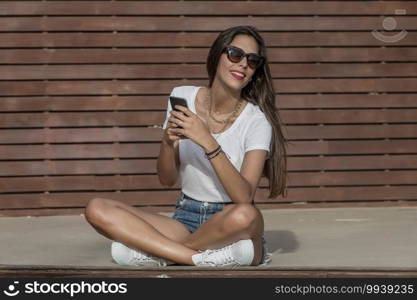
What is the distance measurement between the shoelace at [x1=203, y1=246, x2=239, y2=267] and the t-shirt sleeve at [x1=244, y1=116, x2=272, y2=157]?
1.76 feet

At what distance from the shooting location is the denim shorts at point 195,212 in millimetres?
5355

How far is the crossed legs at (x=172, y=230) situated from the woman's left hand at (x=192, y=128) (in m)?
0.38

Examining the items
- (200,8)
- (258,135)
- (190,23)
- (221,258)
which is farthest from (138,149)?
(221,258)

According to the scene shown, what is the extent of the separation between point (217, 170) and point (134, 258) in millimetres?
Answer: 690

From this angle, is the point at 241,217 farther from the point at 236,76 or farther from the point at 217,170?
the point at 236,76

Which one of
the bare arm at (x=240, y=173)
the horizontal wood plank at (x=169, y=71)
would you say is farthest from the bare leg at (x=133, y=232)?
the horizontal wood plank at (x=169, y=71)

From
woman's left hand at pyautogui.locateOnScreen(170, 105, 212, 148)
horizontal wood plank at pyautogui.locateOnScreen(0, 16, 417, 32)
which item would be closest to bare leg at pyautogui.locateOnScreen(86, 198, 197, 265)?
woman's left hand at pyautogui.locateOnScreen(170, 105, 212, 148)

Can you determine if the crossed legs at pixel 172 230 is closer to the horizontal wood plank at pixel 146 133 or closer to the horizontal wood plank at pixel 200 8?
the horizontal wood plank at pixel 146 133

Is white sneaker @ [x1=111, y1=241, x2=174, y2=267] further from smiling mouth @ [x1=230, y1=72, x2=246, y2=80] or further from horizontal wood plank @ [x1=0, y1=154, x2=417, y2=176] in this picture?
horizontal wood plank @ [x1=0, y1=154, x2=417, y2=176]

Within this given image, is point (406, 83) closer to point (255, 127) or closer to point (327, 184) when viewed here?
point (327, 184)

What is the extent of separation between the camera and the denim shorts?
536 cm

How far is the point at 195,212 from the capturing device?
213 inches

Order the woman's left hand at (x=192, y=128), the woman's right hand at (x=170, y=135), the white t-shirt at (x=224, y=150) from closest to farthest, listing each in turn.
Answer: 1. the woman's left hand at (x=192, y=128)
2. the woman's right hand at (x=170, y=135)
3. the white t-shirt at (x=224, y=150)

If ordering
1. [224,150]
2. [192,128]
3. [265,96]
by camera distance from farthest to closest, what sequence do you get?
[265,96]
[224,150]
[192,128]
